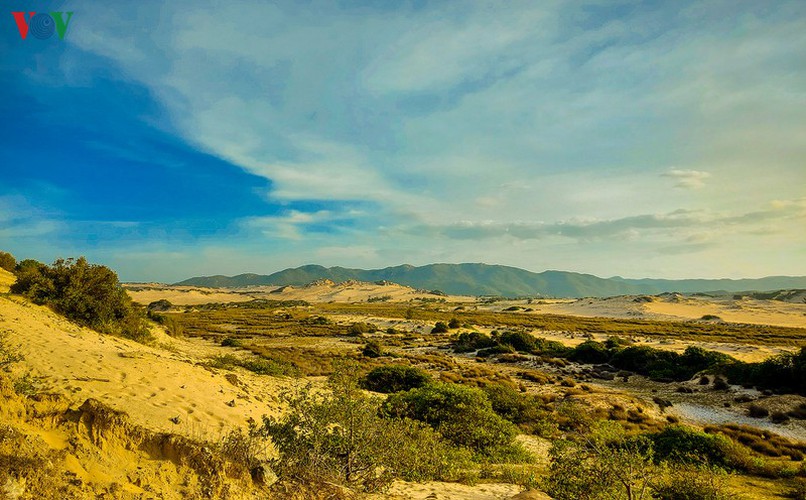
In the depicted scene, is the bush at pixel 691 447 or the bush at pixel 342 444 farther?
the bush at pixel 691 447

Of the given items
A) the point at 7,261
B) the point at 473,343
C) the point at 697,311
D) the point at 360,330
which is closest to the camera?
the point at 7,261

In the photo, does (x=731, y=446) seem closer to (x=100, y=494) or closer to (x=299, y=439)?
(x=299, y=439)

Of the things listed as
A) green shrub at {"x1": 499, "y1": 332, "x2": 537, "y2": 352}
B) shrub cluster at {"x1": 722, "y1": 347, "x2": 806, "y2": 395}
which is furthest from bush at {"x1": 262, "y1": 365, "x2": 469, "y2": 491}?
green shrub at {"x1": 499, "y1": 332, "x2": 537, "y2": 352}

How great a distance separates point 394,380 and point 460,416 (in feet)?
27.1

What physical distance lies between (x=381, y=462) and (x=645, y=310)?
101800mm

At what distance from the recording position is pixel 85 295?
18.8 meters

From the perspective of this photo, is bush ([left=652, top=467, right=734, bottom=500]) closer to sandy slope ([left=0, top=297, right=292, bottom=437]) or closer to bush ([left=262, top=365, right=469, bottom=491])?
bush ([left=262, top=365, right=469, bottom=491])

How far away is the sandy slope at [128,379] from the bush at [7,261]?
21.1 m

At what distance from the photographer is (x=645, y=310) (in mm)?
90625

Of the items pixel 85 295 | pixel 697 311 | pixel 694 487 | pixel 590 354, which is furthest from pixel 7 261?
pixel 697 311

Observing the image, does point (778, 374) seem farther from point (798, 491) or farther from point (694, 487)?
point (694, 487)

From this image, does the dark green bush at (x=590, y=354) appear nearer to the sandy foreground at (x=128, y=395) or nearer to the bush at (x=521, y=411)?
the bush at (x=521, y=411)

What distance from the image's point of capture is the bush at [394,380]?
21.0 meters

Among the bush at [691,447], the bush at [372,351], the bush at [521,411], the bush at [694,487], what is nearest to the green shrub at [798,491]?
the bush at [691,447]
